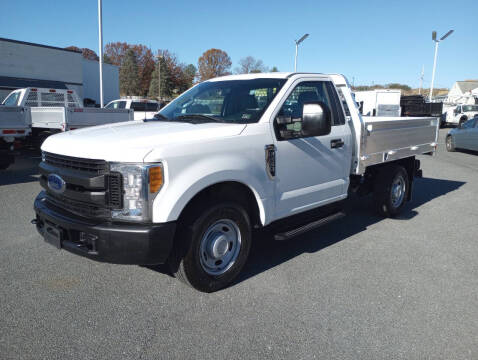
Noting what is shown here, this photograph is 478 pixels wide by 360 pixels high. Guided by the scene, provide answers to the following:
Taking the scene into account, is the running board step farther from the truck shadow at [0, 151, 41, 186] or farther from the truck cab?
the truck cab

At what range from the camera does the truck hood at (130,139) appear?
309 centimetres

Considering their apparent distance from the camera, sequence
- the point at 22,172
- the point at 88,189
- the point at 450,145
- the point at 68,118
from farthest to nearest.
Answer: the point at 450,145, the point at 68,118, the point at 22,172, the point at 88,189

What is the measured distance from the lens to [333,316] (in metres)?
3.34

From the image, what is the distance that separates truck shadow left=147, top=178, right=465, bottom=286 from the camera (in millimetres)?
4371

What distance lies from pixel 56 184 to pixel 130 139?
2.82 ft

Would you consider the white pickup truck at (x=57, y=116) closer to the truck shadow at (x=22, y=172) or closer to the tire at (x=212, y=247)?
the truck shadow at (x=22, y=172)

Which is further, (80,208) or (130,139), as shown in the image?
(80,208)

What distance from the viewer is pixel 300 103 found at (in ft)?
14.8

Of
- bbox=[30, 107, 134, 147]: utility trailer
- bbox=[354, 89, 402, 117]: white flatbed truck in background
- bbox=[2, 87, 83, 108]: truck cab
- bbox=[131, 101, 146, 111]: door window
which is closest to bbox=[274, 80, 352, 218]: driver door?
bbox=[30, 107, 134, 147]: utility trailer

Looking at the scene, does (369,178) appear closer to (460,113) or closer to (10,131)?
(10,131)

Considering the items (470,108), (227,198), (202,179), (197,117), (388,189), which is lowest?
(388,189)

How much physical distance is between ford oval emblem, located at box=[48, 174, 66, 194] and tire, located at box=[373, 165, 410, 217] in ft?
15.0

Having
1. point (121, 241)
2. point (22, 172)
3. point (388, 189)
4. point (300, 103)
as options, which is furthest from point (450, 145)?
point (121, 241)

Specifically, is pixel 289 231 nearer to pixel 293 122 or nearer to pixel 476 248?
pixel 293 122
